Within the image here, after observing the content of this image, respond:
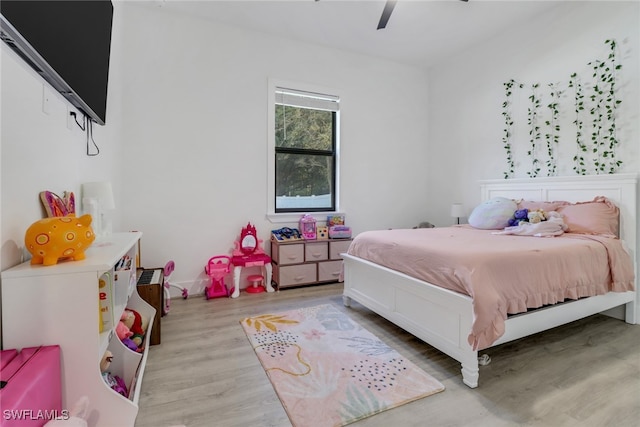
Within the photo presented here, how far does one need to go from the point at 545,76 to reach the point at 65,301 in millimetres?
4317

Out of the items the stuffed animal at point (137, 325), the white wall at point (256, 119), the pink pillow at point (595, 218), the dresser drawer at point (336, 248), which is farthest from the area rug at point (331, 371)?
the pink pillow at point (595, 218)

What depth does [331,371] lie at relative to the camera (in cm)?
179

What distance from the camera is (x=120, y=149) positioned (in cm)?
291

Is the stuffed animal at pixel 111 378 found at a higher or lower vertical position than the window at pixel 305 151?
lower

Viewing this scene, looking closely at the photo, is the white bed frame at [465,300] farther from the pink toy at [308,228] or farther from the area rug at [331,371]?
the pink toy at [308,228]

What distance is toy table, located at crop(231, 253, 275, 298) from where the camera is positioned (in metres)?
3.20

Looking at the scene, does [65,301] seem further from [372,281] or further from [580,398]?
[580,398]

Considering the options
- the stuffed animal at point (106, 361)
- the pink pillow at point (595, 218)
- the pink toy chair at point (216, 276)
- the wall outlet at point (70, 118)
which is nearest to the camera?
the stuffed animal at point (106, 361)

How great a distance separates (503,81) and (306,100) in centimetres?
240

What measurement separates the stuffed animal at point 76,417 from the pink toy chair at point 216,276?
2.07 m

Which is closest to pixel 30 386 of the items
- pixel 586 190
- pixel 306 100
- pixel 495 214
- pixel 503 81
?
pixel 495 214

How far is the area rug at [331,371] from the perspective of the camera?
4.88 ft

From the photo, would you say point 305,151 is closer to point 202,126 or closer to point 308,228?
point 308,228

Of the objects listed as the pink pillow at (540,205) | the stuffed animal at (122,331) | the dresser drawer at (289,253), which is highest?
the pink pillow at (540,205)
